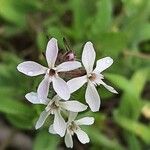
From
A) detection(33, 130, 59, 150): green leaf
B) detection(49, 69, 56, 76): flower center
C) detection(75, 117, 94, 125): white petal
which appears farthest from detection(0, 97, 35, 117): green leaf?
detection(49, 69, 56, 76): flower center

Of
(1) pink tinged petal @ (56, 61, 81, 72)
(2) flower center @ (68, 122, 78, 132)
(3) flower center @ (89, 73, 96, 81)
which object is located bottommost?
(2) flower center @ (68, 122, 78, 132)

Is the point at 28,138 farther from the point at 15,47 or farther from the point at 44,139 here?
the point at 15,47

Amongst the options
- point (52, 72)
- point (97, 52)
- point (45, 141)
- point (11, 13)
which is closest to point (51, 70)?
point (52, 72)

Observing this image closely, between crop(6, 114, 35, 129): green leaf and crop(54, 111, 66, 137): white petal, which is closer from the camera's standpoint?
crop(54, 111, 66, 137): white petal

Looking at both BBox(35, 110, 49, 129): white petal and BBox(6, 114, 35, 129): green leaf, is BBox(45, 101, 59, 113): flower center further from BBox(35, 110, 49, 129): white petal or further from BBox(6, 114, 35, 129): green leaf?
BBox(6, 114, 35, 129): green leaf

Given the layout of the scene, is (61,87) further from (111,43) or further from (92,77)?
(111,43)

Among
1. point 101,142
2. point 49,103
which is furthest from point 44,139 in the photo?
point 49,103
